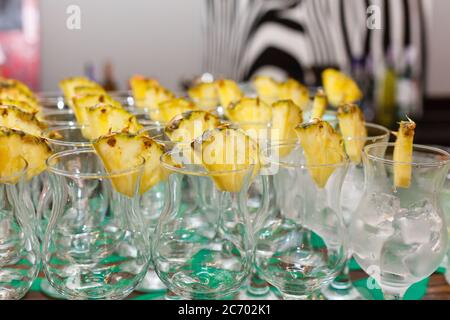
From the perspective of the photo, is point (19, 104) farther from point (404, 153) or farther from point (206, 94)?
point (404, 153)

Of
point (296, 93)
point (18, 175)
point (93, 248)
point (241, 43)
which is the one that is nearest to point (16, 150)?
point (18, 175)

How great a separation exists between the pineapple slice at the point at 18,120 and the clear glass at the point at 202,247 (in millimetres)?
242

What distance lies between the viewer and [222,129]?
704 mm

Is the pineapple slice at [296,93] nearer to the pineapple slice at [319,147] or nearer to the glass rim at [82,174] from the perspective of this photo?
the pineapple slice at [319,147]

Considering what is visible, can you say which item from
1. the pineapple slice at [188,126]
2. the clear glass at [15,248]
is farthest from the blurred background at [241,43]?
the clear glass at [15,248]

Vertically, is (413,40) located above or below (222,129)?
above

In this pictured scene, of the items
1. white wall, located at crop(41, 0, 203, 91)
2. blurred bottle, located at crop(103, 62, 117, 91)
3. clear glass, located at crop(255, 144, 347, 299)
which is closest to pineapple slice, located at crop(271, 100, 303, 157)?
clear glass, located at crop(255, 144, 347, 299)

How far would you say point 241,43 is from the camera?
11.1 feet

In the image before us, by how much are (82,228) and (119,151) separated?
0.13 m

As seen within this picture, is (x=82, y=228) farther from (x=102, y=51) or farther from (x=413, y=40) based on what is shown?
(x=413, y=40)

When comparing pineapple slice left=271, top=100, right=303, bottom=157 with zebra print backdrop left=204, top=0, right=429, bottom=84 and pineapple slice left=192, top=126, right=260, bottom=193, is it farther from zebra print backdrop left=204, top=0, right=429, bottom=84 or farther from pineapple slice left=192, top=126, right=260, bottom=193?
zebra print backdrop left=204, top=0, right=429, bottom=84

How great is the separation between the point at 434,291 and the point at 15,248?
0.56 meters

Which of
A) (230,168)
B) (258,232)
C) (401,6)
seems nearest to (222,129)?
(230,168)
